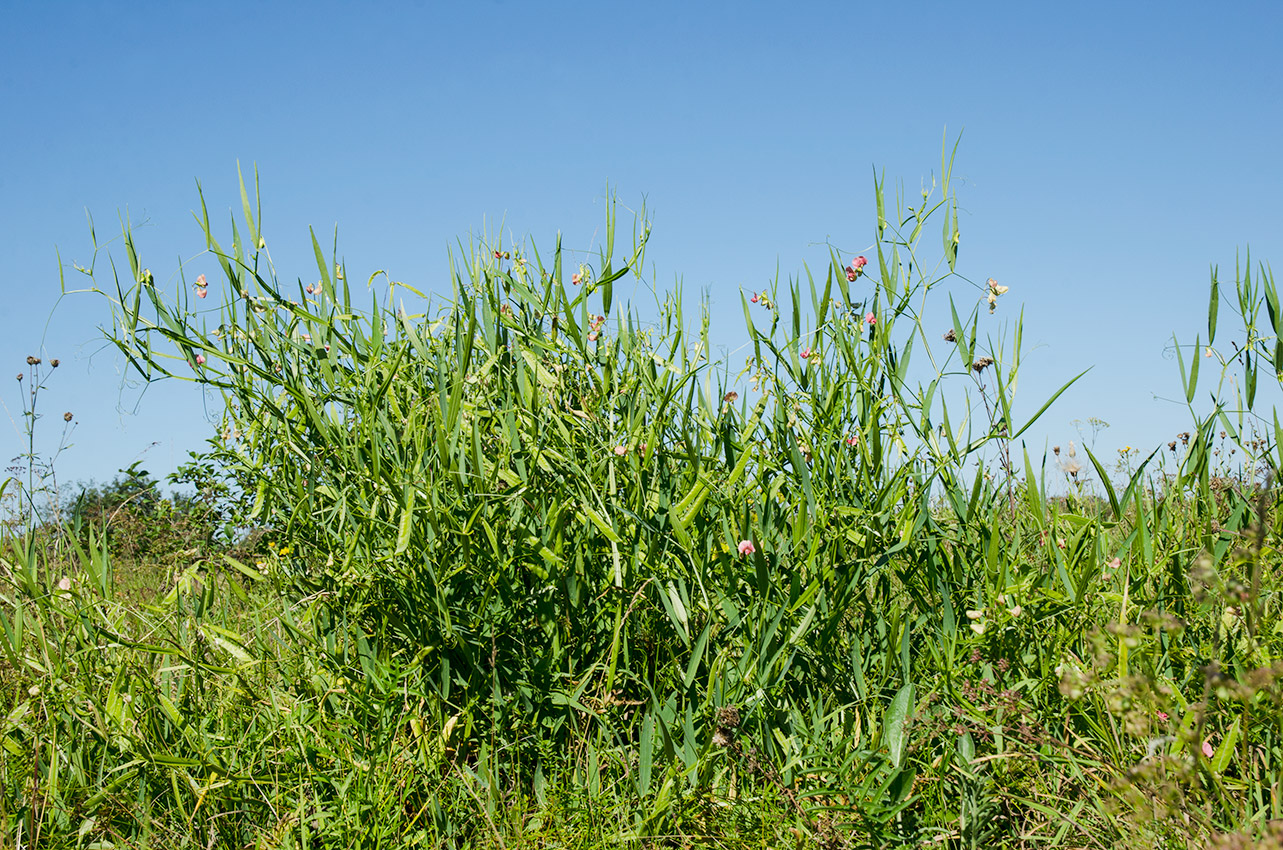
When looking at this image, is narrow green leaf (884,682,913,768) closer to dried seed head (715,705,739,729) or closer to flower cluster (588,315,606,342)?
dried seed head (715,705,739,729)

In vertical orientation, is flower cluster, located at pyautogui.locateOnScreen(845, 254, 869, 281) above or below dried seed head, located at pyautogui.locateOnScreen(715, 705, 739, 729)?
above

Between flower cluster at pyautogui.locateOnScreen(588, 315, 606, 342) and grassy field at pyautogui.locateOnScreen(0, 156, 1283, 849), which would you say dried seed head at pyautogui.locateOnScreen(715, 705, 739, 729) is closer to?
grassy field at pyautogui.locateOnScreen(0, 156, 1283, 849)

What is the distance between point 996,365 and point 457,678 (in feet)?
4.28

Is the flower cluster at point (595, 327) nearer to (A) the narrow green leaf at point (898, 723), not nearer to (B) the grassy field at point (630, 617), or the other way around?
(B) the grassy field at point (630, 617)

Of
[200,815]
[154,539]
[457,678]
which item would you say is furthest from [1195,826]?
[154,539]

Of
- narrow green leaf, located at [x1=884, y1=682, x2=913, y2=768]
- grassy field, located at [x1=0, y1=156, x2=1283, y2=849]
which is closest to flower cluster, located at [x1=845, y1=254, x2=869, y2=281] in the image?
grassy field, located at [x1=0, y1=156, x2=1283, y2=849]

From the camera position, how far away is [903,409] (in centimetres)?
196

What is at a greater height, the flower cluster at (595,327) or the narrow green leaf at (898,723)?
the flower cluster at (595,327)

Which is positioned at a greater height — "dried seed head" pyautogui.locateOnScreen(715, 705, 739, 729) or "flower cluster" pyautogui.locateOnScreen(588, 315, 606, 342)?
"flower cluster" pyautogui.locateOnScreen(588, 315, 606, 342)

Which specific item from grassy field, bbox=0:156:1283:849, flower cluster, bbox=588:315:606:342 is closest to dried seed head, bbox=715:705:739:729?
grassy field, bbox=0:156:1283:849

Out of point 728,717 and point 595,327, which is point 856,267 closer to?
point 595,327

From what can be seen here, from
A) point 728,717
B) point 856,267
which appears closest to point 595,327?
point 856,267

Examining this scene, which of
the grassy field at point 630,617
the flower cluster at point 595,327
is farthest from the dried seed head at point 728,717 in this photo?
the flower cluster at point 595,327

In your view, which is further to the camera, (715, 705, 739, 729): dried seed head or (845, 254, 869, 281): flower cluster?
(845, 254, 869, 281): flower cluster
